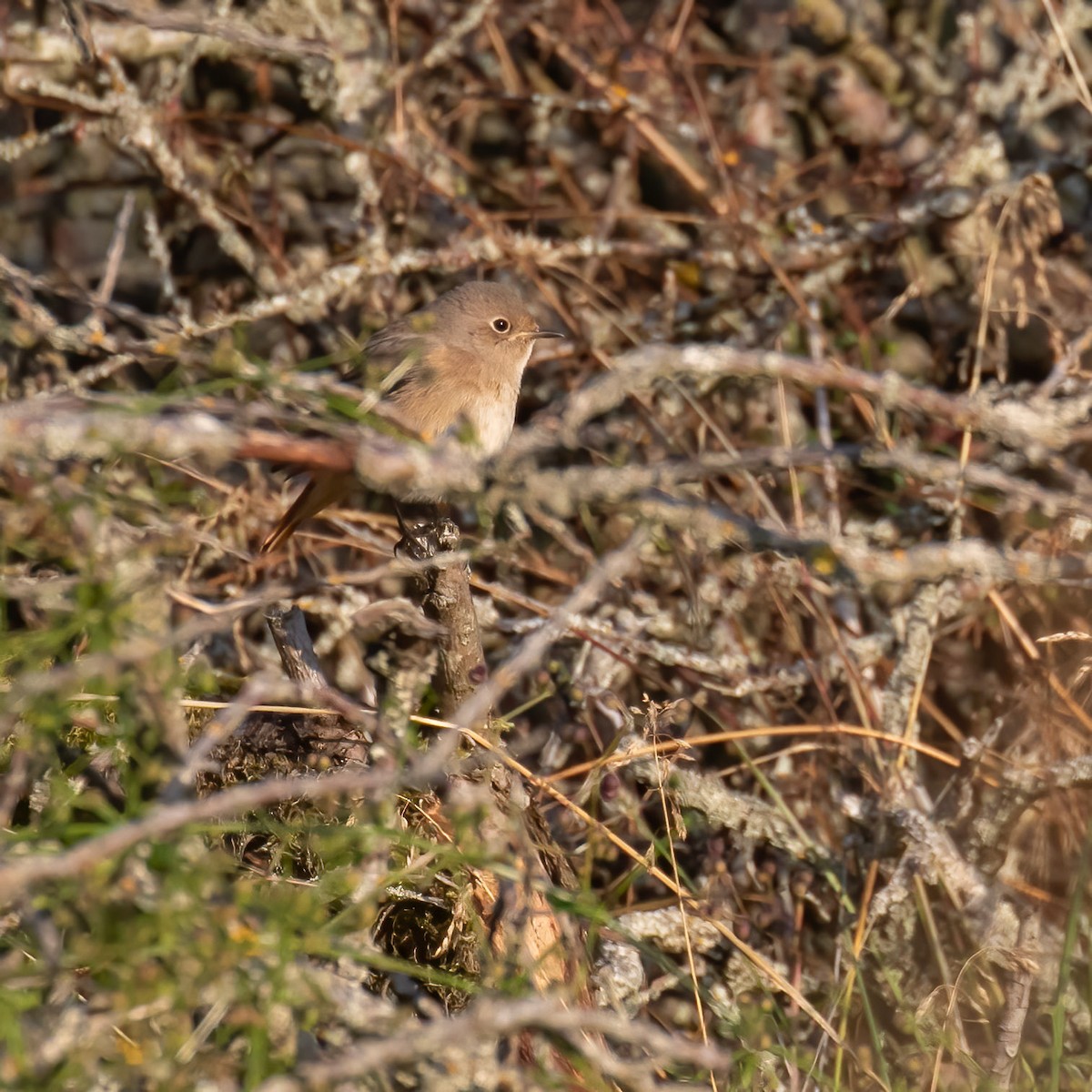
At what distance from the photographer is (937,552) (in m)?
2.49

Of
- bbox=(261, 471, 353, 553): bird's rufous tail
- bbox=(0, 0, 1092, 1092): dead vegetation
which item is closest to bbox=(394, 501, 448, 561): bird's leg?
bbox=(0, 0, 1092, 1092): dead vegetation

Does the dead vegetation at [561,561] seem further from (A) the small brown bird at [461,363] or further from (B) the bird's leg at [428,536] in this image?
A: (A) the small brown bird at [461,363]

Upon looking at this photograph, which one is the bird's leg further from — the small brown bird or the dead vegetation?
the small brown bird

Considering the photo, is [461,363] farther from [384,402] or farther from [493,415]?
[384,402]

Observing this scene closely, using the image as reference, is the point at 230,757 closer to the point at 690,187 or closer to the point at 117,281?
the point at 117,281

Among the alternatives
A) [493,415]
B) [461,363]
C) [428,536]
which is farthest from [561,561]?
[428,536]

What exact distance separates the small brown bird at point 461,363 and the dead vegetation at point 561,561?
0.24 meters

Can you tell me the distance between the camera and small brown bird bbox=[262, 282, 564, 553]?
4.77m

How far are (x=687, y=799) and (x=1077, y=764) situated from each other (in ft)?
3.81

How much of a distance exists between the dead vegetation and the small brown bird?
0.78 ft

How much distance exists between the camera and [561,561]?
17.3ft

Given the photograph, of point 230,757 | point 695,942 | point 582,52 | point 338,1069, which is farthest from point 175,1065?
point 582,52

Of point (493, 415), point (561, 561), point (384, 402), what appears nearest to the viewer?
point (384, 402)

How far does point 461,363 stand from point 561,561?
0.92 m
